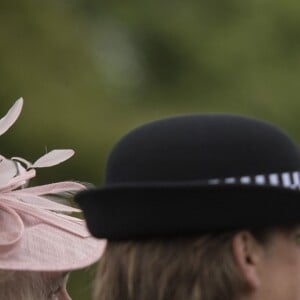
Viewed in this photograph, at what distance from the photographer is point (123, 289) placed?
2.50 meters

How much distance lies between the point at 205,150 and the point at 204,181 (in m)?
0.06

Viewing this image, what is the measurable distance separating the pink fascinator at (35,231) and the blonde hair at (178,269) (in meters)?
0.86

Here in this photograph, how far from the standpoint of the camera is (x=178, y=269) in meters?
2.43

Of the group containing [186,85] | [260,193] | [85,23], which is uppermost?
[260,193]

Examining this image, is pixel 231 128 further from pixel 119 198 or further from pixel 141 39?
pixel 141 39

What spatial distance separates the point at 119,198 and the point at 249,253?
0.25 m

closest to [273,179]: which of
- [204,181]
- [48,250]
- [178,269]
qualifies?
[204,181]

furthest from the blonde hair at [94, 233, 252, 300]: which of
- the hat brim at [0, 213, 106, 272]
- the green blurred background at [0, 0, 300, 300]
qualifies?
the green blurred background at [0, 0, 300, 300]

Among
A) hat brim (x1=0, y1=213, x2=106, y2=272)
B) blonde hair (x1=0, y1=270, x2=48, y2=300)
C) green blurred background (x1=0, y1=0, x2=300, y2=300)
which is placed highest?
hat brim (x1=0, y1=213, x2=106, y2=272)

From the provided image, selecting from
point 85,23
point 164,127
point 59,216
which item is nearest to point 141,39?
point 85,23

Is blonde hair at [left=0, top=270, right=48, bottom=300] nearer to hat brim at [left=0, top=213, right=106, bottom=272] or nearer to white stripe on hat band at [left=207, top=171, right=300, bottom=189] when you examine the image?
hat brim at [left=0, top=213, right=106, bottom=272]

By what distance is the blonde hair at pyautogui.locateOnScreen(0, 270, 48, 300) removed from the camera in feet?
11.1

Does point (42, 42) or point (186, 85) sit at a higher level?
point (42, 42)

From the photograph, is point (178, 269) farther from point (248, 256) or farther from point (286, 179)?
point (286, 179)
